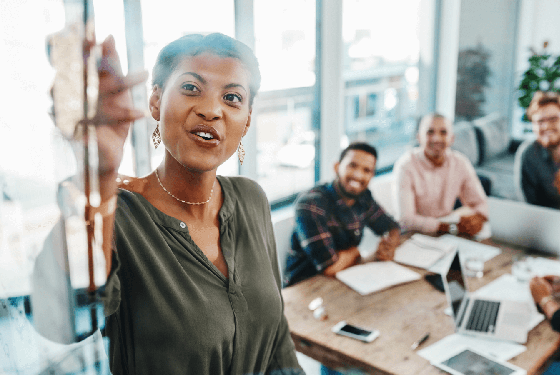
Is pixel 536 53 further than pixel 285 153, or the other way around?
pixel 536 53

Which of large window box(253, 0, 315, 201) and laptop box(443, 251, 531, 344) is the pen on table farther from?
large window box(253, 0, 315, 201)

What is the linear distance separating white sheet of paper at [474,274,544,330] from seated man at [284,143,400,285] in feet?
1.32

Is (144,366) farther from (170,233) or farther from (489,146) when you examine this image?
(489,146)

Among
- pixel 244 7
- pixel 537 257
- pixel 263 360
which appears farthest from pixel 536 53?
pixel 263 360

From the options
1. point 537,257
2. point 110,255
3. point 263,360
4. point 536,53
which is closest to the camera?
point 110,255

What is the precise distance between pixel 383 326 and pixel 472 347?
0.84 ft

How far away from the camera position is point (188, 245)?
32.7 inches

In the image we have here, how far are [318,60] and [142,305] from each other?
2221 mm

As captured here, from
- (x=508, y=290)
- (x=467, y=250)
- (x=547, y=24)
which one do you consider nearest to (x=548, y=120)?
(x=467, y=250)

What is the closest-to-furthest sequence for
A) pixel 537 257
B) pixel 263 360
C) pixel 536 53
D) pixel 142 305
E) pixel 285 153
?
pixel 142 305 < pixel 263 360 < pixel 537 257 < pixel 285 153 < pixel 536 53

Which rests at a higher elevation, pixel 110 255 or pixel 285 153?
pixel 110 255

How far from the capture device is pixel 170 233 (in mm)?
824

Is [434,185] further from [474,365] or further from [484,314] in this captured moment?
[474,365]

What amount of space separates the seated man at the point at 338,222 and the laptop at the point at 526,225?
499 millimetres
